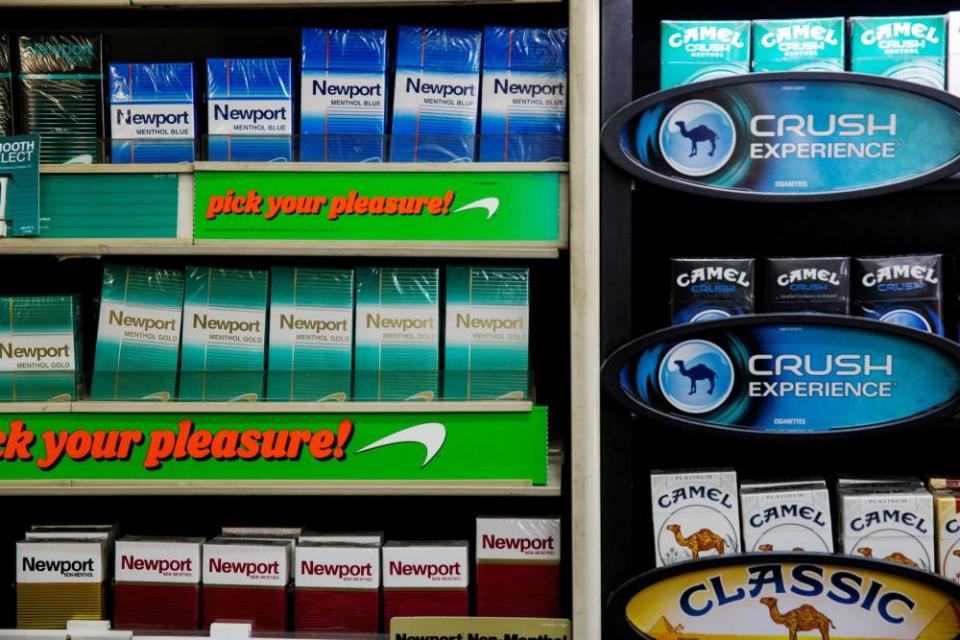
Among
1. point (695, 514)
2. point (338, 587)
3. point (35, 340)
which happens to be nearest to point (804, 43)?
point (695, 514)

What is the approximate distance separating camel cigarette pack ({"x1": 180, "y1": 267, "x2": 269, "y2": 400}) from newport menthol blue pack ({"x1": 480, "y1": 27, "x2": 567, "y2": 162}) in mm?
548

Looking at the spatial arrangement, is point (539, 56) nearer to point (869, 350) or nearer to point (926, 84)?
point (926, 84)

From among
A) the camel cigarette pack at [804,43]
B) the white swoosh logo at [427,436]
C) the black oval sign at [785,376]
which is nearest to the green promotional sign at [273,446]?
the white swoosh logo at [427,436]

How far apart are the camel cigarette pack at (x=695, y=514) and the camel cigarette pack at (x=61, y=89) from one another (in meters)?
1.34

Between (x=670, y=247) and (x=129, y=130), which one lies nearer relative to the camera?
(x=129, y=130)

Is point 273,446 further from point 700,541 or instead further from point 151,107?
point 700,541

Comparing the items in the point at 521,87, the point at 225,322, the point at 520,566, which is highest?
the point at 521,87

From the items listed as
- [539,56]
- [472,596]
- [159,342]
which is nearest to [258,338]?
[159,342]

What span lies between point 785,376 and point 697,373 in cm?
17

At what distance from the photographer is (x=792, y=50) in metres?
1.65

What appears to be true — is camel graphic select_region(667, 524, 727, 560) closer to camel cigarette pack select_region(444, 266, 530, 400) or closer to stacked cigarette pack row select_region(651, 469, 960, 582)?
stacked cigarette pack row select_region(651, 469, 960, 582)

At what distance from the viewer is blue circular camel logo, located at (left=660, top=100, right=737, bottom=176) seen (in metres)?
1.64

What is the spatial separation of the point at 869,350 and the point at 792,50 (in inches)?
23.3

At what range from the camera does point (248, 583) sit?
1.74 m
